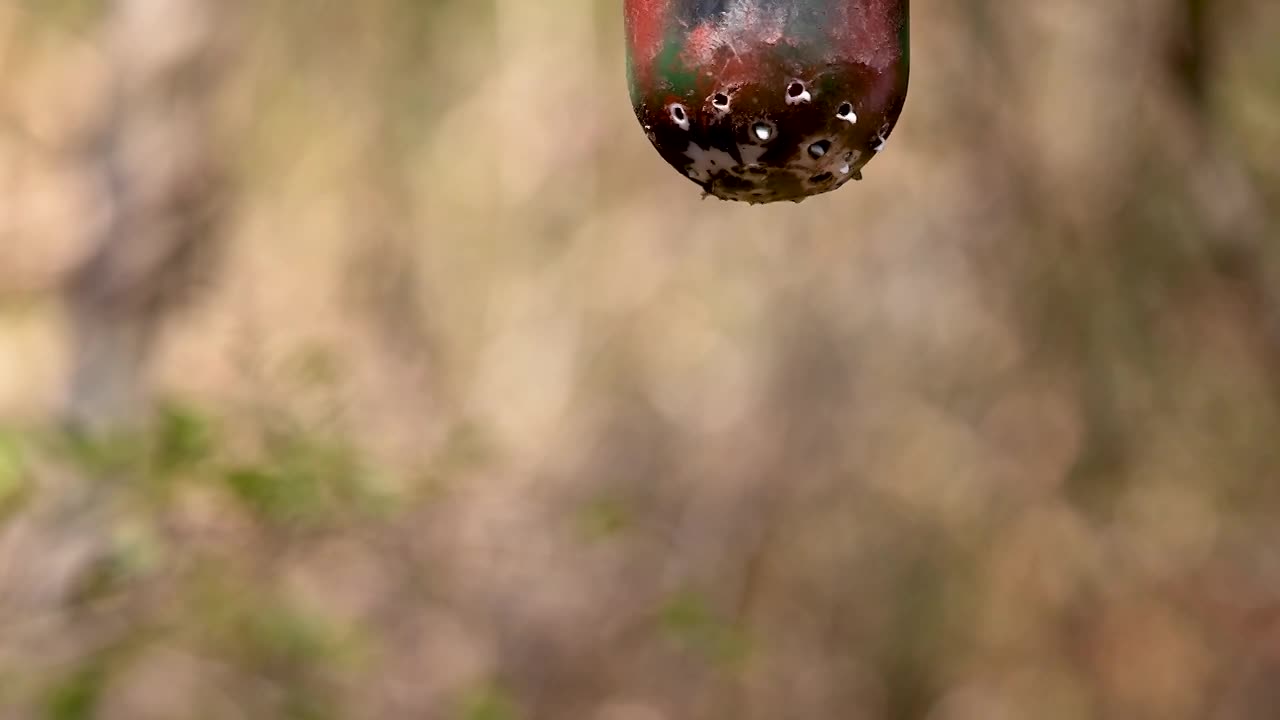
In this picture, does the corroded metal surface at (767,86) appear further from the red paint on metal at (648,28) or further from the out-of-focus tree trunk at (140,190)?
the out-of-focus tree trunk at (140,190)

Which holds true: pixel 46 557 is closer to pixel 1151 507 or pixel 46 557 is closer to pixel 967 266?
pixel 967 266

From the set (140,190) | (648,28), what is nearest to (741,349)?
(140,190)

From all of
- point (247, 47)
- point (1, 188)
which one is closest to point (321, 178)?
point (247, 47)

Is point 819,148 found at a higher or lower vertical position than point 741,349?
higher

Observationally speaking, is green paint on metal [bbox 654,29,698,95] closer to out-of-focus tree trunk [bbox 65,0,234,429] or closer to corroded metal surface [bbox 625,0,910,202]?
corroded metal surface [bbox 625,0,910,202]

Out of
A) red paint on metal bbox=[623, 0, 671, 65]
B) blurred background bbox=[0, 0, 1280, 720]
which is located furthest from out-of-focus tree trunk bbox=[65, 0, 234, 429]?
red paint on metal bbox=[623, 0, 671, 65]

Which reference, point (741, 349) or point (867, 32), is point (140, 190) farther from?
point (741, 349)
